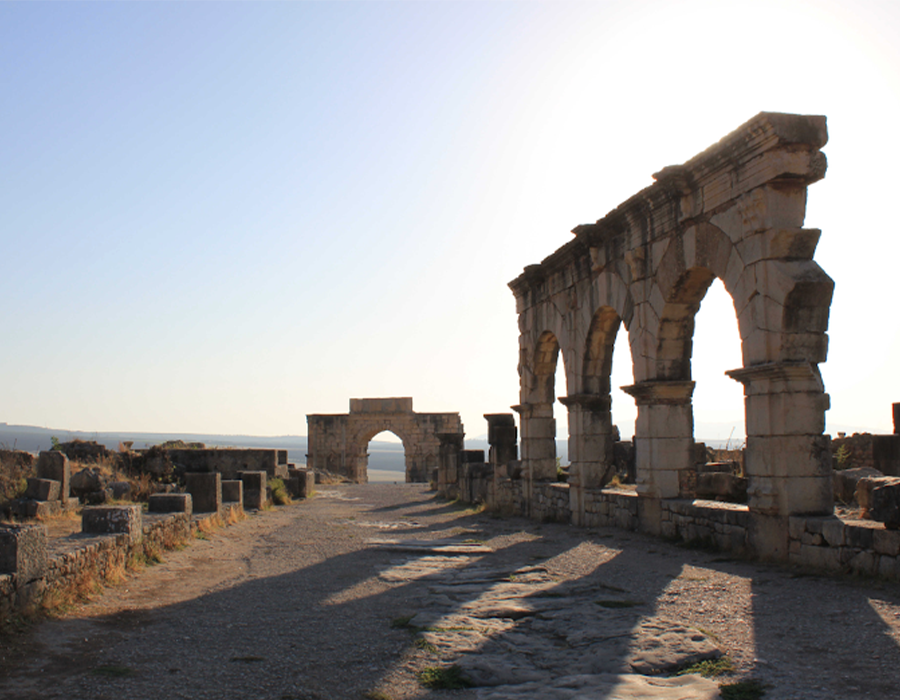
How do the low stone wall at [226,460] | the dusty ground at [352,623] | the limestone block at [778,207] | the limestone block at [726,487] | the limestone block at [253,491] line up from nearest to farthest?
the dusty ground at [352,623] < the limestone block at [778,207] < the limestone block at [726,487] < the limestone block at [253,491] < the low stone wall at [226,460]

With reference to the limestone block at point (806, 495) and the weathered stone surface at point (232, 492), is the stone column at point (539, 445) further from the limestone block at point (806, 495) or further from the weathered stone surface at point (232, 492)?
the limestone block at point (806, 495)

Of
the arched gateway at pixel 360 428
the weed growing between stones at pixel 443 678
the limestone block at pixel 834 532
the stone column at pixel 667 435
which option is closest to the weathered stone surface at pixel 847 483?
the stone column at pixel 667 435

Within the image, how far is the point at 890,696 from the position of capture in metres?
3.77

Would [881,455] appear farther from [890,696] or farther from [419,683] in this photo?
[419,683]

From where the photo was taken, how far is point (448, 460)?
21.2 meters

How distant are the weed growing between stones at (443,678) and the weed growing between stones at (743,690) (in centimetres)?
131

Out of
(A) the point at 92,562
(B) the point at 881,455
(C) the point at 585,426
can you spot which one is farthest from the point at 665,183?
(A) the point at 92,562

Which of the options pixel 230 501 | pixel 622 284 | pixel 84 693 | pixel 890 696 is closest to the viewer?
pixel 890 696

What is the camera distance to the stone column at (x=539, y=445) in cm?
1480

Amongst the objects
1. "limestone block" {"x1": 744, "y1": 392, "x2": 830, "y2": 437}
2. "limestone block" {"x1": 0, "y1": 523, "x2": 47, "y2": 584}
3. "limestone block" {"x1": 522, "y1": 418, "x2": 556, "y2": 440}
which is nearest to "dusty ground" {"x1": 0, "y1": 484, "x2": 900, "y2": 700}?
"limestone block" {"x1": 0, "y1": 523, "x2": 47, "y2": 584}

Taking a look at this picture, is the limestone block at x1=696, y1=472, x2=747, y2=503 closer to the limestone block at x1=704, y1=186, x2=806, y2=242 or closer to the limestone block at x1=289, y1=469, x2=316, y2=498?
the limestone block at x1=704, y1=186, x2=806, y2=242

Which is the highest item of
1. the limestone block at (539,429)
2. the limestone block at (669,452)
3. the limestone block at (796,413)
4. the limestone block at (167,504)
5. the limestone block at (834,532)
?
the limestone block at (796,413)

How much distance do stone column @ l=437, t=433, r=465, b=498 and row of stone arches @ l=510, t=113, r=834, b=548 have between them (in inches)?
248

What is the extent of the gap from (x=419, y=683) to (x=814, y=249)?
6.00 meters
